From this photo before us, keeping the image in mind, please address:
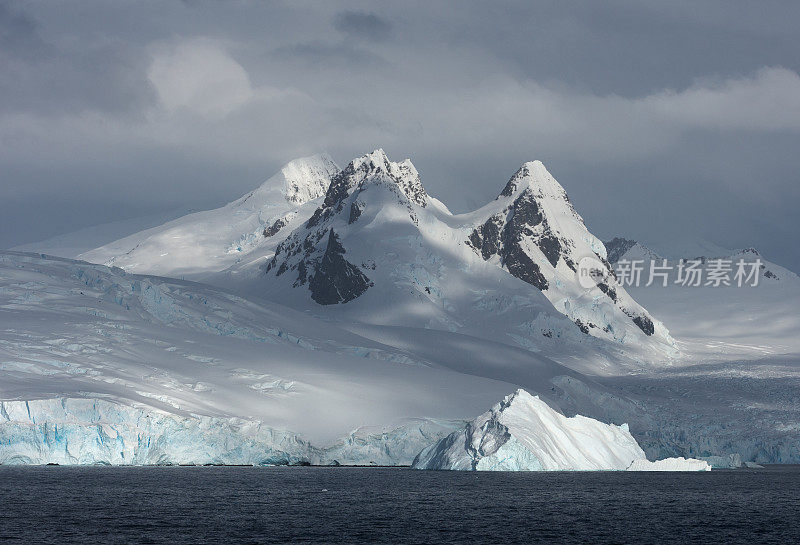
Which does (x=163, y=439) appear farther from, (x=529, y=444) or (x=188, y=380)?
(x=529, y=444)

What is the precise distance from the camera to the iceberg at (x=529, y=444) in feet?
314

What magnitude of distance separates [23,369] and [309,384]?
3329 cm

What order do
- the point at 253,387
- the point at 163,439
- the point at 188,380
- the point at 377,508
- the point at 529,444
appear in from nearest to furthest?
the point at 377,508
the point at 529,444
the point at 163,439
the point at 188,380
the point at 253,387

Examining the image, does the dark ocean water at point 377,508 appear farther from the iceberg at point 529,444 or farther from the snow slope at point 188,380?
the snow slope at point 188,380

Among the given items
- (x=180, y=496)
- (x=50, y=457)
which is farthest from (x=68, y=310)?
(x=180, y=496)

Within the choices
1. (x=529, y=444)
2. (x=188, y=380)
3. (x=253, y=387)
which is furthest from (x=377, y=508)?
(x=253, y=387)

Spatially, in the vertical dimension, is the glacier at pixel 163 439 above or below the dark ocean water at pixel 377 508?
above

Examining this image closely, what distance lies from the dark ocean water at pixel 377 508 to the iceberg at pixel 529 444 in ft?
6.33

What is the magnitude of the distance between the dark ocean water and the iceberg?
1.93 meters

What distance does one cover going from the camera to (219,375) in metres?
129

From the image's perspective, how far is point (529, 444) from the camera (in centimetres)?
9475

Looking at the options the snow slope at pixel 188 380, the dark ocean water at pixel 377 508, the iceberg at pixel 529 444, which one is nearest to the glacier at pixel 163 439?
the snow slope at pixel 188 380

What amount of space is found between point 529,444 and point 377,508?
923 inches

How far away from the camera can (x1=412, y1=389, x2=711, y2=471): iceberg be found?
95.8 m
